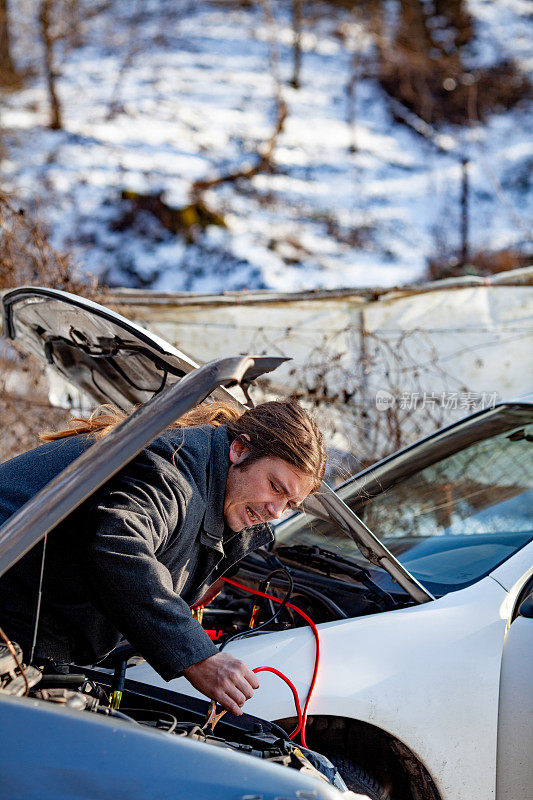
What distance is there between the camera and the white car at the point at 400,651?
2186mm

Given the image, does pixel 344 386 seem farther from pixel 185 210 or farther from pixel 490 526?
pixel 185 210

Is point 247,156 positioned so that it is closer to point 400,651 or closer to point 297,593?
point 297,593

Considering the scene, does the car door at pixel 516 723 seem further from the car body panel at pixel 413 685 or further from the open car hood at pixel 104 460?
the open car hood at pixel 104 460

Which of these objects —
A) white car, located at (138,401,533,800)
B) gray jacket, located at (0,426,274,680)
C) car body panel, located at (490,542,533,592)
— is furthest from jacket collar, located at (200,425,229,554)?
car body panel, located at (490,542,533,592)

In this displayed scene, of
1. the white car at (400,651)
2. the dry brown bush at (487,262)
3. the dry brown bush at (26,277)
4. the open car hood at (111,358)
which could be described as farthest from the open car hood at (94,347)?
the dry brown bush at (487,262)

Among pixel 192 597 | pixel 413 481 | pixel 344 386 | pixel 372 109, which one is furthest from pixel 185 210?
pixel 192 597

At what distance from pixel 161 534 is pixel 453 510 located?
1476 millimetres

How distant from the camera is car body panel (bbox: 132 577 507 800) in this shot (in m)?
2.17

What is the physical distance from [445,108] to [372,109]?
178 centimetres

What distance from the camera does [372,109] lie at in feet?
61.0

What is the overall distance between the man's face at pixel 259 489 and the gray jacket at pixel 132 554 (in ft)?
0.12

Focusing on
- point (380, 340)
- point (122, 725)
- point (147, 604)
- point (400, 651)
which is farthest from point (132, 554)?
point (380, 340)

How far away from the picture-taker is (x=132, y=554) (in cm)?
183

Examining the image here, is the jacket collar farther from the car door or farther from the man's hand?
the car door
